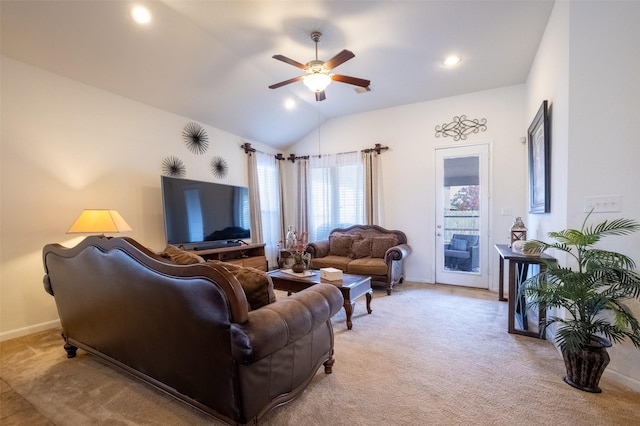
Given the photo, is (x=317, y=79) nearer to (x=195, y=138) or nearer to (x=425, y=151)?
(x=195, y=138)

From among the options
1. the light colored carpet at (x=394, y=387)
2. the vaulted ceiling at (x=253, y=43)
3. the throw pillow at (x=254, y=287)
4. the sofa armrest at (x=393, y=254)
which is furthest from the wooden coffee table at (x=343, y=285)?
the vaulted ceiling at (x=253, y=43)

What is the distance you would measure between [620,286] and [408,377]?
1526mm

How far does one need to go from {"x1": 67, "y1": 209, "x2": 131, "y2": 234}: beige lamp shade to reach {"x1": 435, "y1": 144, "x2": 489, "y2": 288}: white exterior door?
445 centimetres

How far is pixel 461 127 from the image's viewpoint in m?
4.59

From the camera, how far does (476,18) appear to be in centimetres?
285

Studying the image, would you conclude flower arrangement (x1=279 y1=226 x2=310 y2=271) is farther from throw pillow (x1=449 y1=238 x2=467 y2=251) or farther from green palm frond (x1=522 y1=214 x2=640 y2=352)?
throw pillow (x1=449 y1=238 x2=467 y2=251)

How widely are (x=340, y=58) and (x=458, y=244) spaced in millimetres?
3489

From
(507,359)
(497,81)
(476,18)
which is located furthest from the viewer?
(497,81)

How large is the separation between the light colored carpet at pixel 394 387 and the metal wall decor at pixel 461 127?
2.95 m

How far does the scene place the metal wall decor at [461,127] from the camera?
446 centimetres

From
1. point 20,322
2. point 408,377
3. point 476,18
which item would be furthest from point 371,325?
point 20,322

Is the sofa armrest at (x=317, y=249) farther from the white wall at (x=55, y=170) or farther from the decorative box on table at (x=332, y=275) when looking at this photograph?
the white wall at (x=55, y=170)

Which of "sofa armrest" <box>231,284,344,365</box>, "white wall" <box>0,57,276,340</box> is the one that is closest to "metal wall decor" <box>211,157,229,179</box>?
"white wall" <box>0,57,276,340</box>

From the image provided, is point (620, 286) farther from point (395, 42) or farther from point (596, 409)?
point (395, 42)
